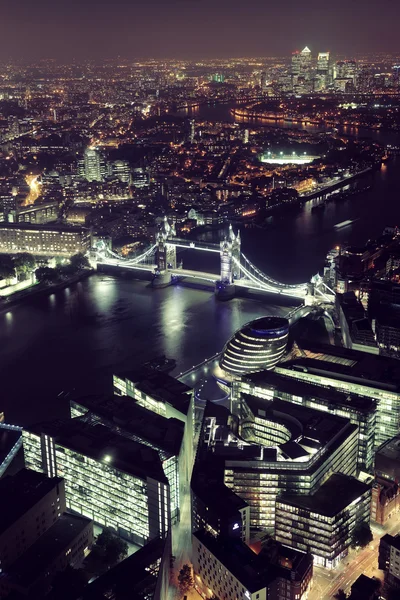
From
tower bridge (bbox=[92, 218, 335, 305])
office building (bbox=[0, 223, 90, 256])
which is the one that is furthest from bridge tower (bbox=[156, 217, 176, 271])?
office building (bbox=[0, 223, 90, 256])

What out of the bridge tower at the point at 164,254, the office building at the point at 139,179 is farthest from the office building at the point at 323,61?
the bridge tower at the point at 164,254

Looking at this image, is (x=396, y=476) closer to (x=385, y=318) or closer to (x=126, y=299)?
(x=385, y=318)

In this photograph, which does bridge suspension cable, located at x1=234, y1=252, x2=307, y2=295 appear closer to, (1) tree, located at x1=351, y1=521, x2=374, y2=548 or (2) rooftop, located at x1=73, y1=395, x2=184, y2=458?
(2) rooftop, located at x1=73, y1=395, x2=184, y2=458

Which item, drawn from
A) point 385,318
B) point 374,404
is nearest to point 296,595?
point 374,404

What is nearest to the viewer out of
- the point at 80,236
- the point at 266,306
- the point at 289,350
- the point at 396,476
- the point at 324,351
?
the point at 396,476

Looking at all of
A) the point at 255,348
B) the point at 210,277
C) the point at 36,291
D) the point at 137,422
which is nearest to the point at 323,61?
the point at 210,277

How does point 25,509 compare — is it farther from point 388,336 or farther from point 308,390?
point 388,336
